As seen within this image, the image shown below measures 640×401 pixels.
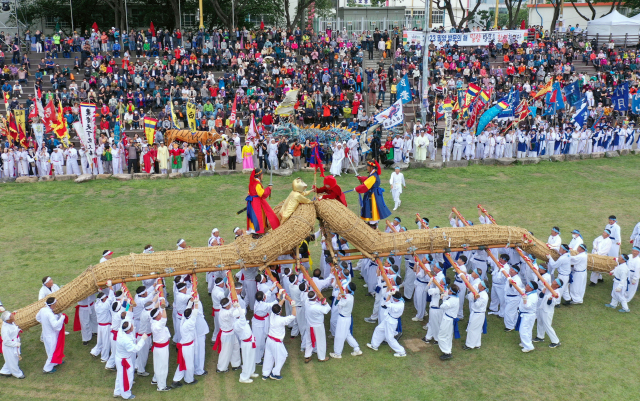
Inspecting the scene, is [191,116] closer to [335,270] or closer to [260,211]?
[260,211]

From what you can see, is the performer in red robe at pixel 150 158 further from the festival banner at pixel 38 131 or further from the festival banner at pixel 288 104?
the festival banner at pixel 288 104

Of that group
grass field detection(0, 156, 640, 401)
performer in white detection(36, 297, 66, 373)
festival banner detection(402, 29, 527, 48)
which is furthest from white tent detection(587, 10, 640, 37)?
performer in white detection(36, 297, 66, 373)

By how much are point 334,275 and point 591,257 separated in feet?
19.6

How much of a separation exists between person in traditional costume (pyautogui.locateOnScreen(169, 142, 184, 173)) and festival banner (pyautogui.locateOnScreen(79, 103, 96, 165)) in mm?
2746

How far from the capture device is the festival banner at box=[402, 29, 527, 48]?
32.2m

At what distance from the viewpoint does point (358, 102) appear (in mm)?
26328

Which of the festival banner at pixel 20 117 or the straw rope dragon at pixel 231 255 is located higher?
the festival banner at pixel 20 117

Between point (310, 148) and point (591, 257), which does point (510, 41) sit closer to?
point (310, 148)

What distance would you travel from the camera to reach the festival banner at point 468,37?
32.2 meters

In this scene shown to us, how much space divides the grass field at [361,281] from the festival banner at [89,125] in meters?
1.41

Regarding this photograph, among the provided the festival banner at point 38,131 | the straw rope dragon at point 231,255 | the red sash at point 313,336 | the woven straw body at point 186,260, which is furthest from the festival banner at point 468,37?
the red sash at point 313,336

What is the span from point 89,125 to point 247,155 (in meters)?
5.59

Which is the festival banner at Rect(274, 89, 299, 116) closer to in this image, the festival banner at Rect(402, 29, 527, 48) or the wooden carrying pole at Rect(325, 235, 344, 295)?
the wooden carrying pole at Rect(325, 235, 344, 295)

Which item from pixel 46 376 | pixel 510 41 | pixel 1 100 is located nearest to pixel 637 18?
pixel 510 41
